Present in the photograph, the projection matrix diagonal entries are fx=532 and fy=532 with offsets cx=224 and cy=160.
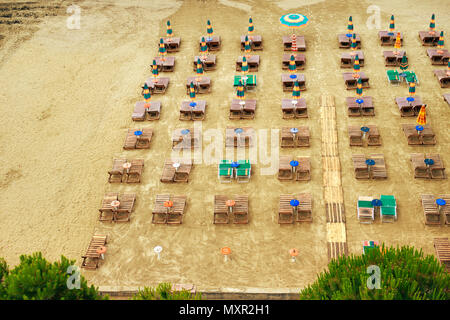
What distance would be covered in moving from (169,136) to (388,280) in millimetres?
16516

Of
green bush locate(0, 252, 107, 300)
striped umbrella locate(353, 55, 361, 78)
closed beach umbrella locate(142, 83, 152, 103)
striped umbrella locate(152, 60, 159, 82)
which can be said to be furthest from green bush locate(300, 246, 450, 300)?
striped umbrella locate(152, 60, 159, 82)

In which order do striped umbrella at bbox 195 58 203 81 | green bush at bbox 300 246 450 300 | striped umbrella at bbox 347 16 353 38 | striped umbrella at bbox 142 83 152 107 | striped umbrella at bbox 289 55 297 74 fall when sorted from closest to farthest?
green bush at bbox 300 246 450 300 → striped umbrella at bbox 142 83 152 107 → striped umbrella at bbox 289 55 297 74 → striped umbrella at bbox 195 58 203 81 → striped umbrella at bbox 347 16 353 38

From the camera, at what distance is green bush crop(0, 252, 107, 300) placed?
1609cm

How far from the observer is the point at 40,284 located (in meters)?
16.4

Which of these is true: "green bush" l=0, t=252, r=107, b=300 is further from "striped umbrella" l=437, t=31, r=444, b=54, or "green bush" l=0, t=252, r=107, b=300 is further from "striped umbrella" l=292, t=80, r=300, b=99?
"striped umbrella" l=437, t=31, r=444, b=54

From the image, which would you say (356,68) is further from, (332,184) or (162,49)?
(162,49)

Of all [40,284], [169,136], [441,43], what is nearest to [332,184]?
[169,136]

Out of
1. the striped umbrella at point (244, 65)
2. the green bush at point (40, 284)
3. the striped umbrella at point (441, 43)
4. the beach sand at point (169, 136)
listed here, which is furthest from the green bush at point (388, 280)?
the striped umbrella at point (441, 43)

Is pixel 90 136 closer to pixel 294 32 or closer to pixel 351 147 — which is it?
pixel 351 147

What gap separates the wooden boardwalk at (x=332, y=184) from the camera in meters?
23.5

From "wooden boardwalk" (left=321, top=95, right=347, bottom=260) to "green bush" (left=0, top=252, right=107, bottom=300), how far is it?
1104 cm

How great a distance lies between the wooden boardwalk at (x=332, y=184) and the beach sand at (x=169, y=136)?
31cm

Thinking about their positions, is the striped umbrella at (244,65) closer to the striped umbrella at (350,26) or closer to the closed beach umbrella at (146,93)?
the closed beach umbrella at (146,93)
